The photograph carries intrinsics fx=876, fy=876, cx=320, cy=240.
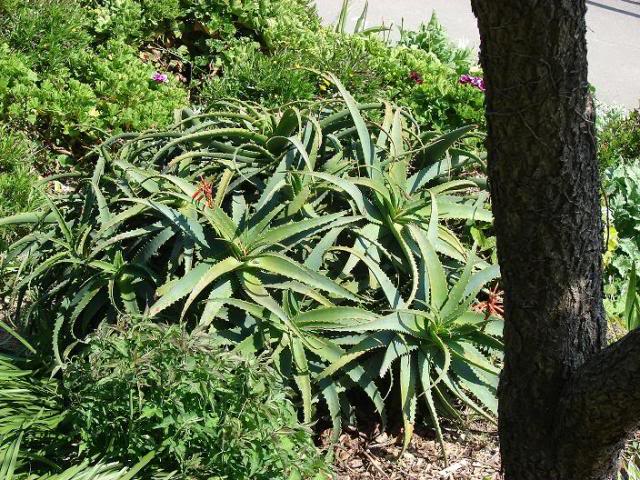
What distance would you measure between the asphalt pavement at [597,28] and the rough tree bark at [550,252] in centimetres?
638

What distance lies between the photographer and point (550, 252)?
226 cm

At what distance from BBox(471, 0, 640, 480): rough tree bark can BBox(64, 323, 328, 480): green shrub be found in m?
0.73

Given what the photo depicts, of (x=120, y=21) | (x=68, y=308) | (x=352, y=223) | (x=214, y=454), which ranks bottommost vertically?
(x=214, y=454)

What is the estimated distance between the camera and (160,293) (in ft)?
11.1

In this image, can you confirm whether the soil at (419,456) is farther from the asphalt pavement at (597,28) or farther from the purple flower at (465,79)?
the asphalt pavement at (597,28)

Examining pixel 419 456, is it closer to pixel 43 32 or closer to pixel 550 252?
pixel 550 252

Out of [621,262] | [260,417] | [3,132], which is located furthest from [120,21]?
[260,417]

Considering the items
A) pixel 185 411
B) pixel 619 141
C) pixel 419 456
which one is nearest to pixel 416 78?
pixel 619 141

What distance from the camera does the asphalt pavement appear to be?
8.94 metres

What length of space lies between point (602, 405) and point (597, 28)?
9.03 metres

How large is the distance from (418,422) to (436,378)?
Result: 27 centimetres

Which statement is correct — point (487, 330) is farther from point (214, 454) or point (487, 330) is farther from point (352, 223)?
point (214, 454)

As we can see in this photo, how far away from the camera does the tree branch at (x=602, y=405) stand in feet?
6.99

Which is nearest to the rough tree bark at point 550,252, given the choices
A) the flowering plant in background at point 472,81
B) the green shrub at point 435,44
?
the flowering plant in background at point 472,81
